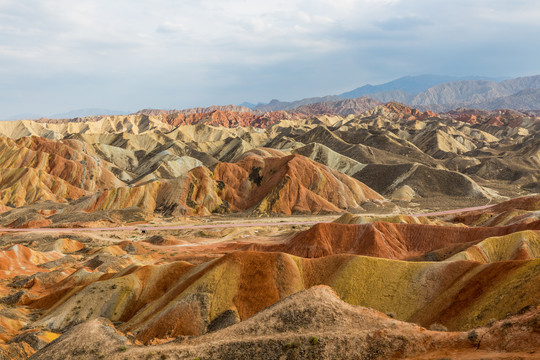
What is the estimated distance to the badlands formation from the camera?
23938mm

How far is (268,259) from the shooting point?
128ft

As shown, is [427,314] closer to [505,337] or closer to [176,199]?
[505,337]

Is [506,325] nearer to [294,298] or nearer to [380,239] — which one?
[294,298]

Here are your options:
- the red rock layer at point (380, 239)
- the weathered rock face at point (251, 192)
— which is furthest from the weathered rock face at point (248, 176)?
the red rock layer at point (380, 239)

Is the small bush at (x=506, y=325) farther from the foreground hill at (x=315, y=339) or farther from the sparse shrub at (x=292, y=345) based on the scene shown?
the sparse shrub at (x=292, y=345)

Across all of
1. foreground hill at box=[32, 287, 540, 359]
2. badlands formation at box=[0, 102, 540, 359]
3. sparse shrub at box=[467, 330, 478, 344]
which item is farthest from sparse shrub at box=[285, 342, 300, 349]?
sparse shrub at box=[467, 330, 478, 344]

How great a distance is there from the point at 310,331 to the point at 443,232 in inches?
1695

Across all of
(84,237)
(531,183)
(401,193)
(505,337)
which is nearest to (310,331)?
(505,337)

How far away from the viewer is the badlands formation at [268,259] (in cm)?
2394

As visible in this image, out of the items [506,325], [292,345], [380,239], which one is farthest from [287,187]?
[506,325]

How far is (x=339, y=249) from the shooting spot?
59625 millimetres

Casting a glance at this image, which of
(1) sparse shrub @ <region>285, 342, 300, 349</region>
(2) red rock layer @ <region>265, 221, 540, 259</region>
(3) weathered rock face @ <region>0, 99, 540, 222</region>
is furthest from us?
(3) weathered rock face @ <region>0, 99, 540, 222</region>

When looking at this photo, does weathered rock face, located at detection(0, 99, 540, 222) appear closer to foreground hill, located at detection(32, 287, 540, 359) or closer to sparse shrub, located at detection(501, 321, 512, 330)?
foreground hill, located at detection(32, 287, 540, 359)

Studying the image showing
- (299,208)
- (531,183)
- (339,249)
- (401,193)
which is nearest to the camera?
(339,249)
